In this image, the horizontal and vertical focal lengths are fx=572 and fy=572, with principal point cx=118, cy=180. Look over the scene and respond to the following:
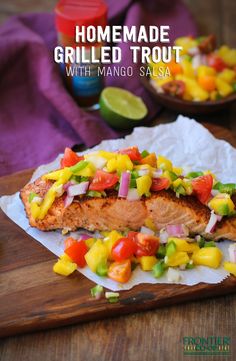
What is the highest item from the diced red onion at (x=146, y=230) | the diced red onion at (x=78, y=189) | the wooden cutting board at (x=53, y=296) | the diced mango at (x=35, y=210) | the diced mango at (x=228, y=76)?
the diced red onion at (x=78, y=189)

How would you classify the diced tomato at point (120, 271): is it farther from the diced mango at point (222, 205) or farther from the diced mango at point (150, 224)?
the diced mango at point (222, 205)

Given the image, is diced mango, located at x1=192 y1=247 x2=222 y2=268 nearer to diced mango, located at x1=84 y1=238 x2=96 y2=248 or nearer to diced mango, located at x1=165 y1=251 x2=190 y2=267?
diced mango, located at x1=165 y1=251 x2=190 y2=267

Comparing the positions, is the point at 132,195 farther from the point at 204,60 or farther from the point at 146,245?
the point at 204,60

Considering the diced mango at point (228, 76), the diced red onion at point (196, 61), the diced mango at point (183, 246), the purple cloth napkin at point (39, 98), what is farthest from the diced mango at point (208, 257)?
the diced red onion at point (196, 61)

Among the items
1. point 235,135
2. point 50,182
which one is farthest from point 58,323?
point 235,135

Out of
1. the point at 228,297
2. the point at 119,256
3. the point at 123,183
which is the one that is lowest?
the point at 228,297

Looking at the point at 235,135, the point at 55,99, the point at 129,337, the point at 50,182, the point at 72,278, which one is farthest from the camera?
the point at 55,99

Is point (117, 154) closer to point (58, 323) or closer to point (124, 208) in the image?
point (124, 208)
